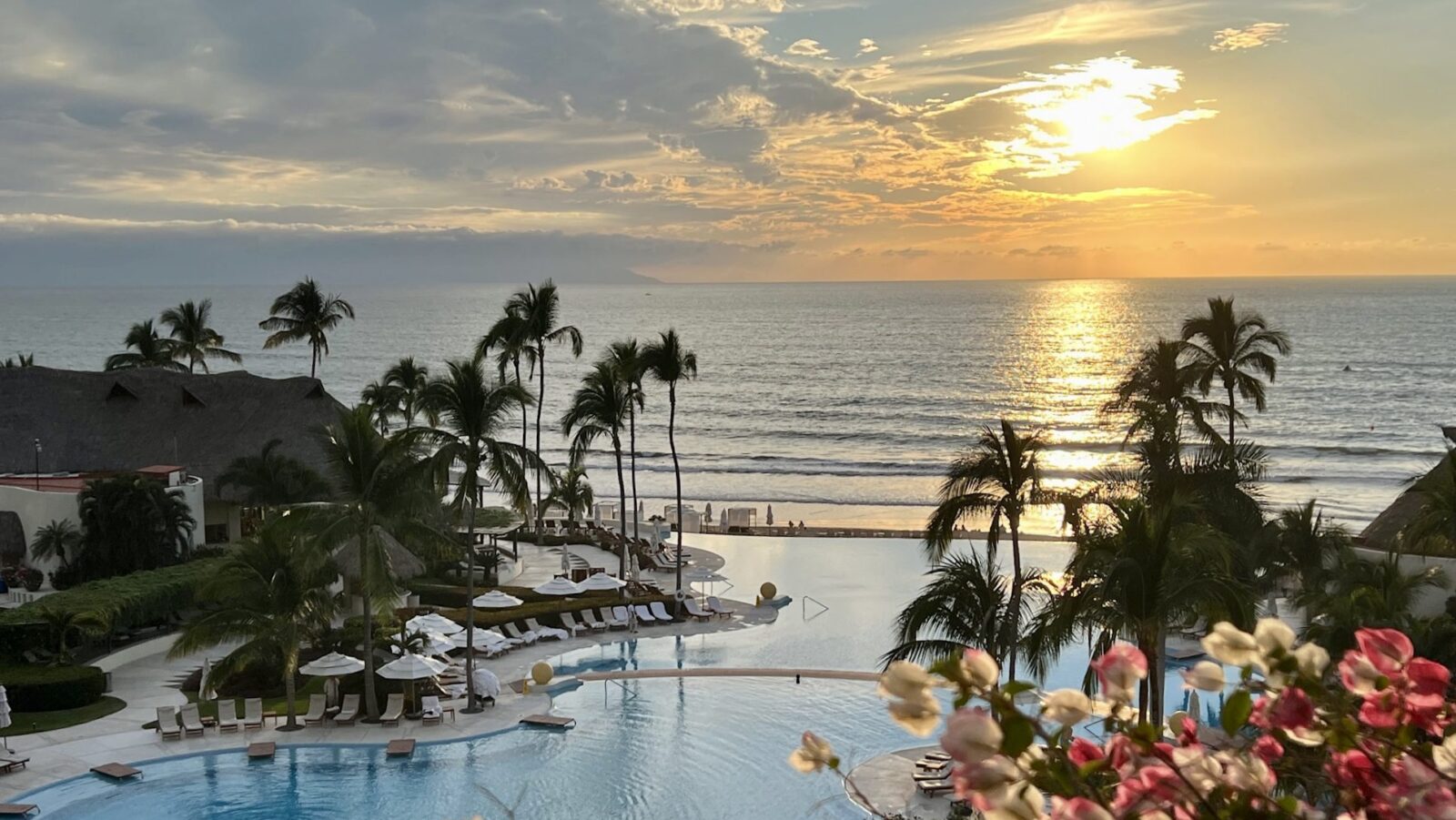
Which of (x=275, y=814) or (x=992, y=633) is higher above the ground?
(x=992, y=633)

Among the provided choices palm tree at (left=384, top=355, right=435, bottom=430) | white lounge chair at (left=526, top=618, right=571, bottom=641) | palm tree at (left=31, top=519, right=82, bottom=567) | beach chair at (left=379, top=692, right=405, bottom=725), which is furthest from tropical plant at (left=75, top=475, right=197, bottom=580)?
palm tree at (left=384, top=355, right=435, bottom=430)

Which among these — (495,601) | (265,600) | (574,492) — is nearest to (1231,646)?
(265,600)

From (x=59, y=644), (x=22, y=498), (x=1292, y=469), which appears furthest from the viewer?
(x=1292, y=469)

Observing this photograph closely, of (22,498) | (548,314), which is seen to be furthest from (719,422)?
(22,498)

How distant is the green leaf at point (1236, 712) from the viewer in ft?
9.17

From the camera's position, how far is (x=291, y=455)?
1542 inches

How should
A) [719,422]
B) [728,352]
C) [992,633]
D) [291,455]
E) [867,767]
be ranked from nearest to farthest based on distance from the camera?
1. [992,633]
2. [867,767]
3. [291,455]
4. [719,422]
5. [728,352]

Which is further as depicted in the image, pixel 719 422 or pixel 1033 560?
pixel 719 422

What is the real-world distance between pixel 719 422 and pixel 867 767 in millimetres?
68931

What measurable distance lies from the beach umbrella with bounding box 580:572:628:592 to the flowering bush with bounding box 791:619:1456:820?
28.3 meters

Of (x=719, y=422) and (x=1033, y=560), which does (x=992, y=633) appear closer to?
(x=1033, y=560)

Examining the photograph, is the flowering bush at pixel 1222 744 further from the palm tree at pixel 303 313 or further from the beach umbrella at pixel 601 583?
the palm tree at pixel 303 313

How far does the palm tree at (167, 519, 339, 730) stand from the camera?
70.3 feet

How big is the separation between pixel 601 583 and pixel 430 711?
8997 millimetres
